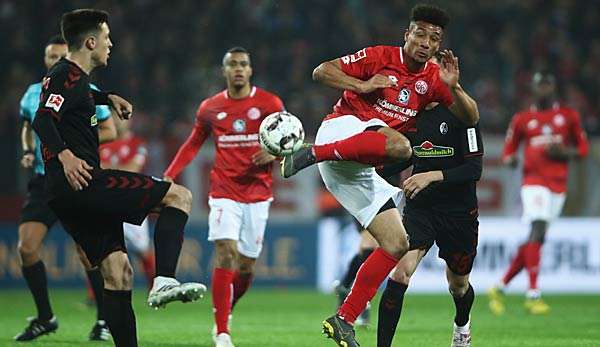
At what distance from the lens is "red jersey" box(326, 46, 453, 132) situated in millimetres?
7238

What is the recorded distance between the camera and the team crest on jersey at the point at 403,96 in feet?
23.9

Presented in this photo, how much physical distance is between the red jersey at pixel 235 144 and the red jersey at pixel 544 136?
14.9ft

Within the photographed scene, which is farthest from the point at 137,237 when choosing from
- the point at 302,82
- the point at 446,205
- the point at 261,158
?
the point at 446,205

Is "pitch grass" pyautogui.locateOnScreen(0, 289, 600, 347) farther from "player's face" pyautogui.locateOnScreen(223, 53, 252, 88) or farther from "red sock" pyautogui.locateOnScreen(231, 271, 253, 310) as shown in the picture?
"player's face" pyautogui.locateOnScreen(223, 53, 252, 88)

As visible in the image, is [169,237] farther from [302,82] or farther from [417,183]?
[302,82]

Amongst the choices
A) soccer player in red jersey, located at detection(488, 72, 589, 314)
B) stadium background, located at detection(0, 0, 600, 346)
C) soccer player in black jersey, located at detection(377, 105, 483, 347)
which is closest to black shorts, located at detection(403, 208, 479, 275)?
soccer player in black jersey, located at detection(377, 105, 483, 347)

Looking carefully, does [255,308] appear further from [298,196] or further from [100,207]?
[100,207]

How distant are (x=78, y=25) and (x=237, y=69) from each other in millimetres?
2850

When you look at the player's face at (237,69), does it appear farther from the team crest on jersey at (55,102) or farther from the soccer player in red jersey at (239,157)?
the team crest on jersey at (55,102)

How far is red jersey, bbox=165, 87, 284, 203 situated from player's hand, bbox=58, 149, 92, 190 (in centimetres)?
285

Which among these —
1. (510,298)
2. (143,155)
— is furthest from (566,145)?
(143,155)

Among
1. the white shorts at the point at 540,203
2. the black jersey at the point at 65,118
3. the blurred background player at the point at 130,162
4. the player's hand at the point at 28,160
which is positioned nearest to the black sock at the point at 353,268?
the player's hand at the point at 28,160

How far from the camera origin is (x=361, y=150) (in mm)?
6824

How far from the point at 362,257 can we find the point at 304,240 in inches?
222
